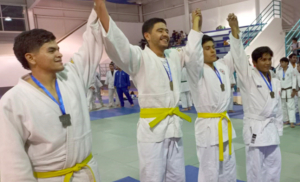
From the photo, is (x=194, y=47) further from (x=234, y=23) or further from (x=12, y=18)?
(x=12, y=18)

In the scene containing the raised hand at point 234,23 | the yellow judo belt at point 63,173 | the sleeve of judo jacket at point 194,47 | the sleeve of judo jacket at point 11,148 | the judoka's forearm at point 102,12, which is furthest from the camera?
the raised hand at point 234,23

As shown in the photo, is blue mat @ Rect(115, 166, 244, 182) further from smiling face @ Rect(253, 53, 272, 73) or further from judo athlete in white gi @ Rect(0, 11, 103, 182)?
judo athlete in white gi @ Rect(0, 11, 103, 182)

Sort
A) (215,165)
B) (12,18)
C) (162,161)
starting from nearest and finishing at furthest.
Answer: (162,161)
(215,165)
(12,18)

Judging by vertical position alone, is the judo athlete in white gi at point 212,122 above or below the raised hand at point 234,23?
below

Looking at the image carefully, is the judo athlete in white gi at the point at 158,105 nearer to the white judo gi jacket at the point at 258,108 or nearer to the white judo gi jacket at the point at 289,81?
the white judo gi jacket at the point at 258,108

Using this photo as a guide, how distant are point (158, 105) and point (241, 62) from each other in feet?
4.01

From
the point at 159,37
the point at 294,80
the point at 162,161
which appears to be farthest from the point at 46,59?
the point at 294,80

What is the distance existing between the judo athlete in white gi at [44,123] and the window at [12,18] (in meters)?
16.8

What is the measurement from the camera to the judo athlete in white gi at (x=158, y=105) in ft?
7.02

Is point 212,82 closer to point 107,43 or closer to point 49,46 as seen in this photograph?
point 107,43

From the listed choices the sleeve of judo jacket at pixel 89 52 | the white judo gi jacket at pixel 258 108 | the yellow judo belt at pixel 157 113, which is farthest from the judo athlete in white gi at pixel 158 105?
the white judo gi jacket at pixel 258 108

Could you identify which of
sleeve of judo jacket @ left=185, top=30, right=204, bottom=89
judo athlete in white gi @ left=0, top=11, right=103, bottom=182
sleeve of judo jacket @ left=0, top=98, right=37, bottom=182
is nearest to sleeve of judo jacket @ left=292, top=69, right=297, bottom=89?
sleeve of judo jacket @ left=185, top=30, right=204, bottom=89

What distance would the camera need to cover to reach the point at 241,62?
9.34ft

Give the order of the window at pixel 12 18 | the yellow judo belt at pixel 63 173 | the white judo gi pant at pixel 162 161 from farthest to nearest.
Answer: the window at pixel 12 18 < the white judo gi pant at pixel 162 161 < the yellow judo belt at pixel 63 173
